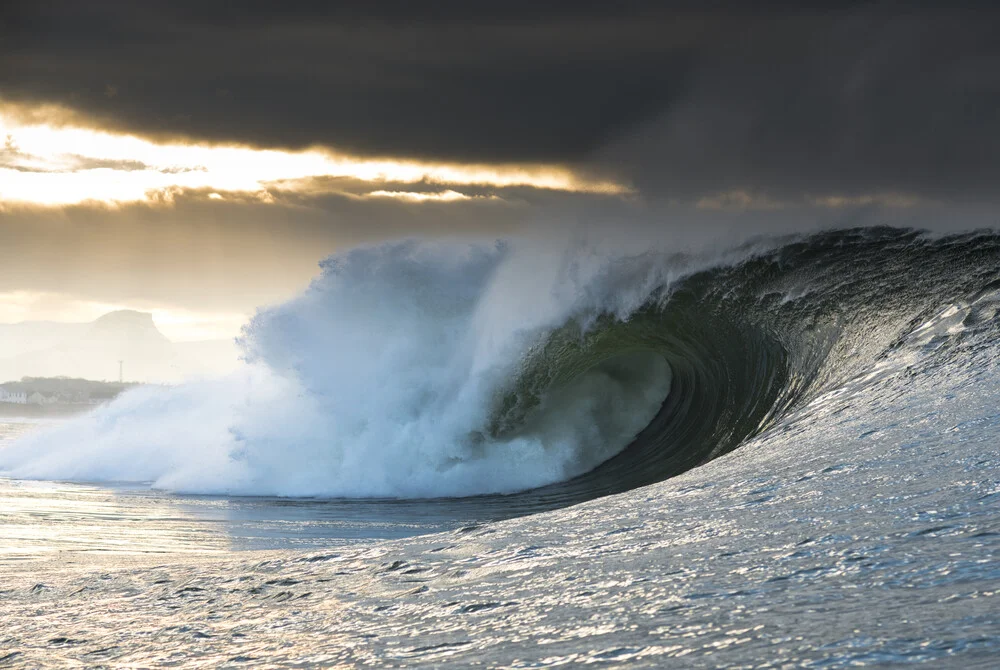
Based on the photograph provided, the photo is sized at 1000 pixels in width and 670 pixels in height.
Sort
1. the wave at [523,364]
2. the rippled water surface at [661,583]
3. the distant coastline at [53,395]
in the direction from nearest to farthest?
the rippled water surface at [661,583] → the wave at [523,364] → the distant coastline at [53,395]

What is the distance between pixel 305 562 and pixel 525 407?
8042 millimetres

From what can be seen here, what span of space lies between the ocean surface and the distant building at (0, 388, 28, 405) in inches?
4776

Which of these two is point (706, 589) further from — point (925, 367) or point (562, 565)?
point (925, 367)

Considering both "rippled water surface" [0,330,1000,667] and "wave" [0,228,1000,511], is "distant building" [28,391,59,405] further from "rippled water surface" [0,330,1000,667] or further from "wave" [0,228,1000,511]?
"rippled water surface" [0,330,1000,667]

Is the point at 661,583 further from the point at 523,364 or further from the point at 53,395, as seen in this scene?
the point at 53,395

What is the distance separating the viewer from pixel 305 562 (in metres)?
5.36

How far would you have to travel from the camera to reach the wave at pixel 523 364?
11930 millimetres

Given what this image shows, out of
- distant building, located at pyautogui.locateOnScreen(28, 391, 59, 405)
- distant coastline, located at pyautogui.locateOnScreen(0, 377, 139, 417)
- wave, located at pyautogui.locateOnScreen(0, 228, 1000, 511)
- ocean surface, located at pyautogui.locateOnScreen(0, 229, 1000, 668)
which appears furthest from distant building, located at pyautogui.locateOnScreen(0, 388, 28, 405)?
wave, located at pyautogui.locateOnScreen(0, 228, 1000, 511)

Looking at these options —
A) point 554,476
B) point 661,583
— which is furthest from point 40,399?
point 661,583

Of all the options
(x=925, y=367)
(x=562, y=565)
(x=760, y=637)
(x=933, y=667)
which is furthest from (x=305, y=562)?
(x=925, y=367)

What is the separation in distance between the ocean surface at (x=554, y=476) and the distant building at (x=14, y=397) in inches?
4776

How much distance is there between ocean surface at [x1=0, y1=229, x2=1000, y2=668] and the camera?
3.19 m

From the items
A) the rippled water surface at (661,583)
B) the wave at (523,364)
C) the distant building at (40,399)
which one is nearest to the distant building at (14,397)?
the distant building at (40,399)

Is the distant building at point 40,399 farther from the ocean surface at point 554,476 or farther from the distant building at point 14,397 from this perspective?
the ocean surface at point 554,476
